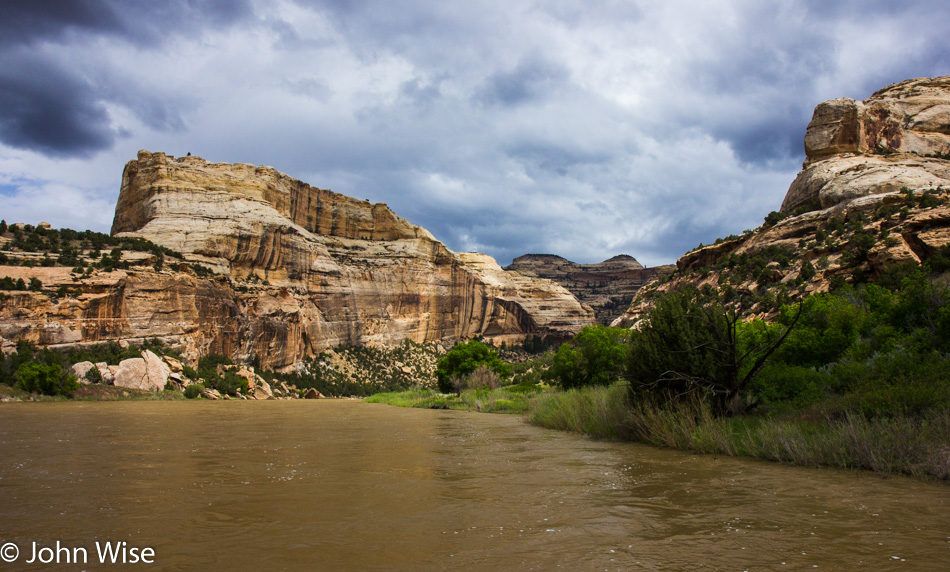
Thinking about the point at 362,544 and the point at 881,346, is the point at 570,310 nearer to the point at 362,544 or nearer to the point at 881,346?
the point at 881,346

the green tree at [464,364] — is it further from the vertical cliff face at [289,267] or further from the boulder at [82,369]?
the boulder at [82,369]

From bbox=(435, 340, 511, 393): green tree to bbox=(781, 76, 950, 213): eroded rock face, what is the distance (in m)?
36.9

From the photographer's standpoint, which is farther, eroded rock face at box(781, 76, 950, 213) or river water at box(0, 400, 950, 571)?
eroded rock face at box(781, 76, 950, 213)

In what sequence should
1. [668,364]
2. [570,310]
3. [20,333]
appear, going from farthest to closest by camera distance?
[570,310] < [20,333] < [668,364]

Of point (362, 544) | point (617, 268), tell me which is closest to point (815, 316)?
point (362, 544)

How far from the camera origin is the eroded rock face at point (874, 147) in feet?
165

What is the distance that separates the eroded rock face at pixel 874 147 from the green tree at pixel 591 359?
32864mm

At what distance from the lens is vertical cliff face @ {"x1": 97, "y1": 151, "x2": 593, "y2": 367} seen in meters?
69.2

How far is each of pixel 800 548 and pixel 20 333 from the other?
57202mm

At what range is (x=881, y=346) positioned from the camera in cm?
1617

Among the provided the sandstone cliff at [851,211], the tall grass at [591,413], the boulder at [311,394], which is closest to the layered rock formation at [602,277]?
the sandstone cliff at [851,211]

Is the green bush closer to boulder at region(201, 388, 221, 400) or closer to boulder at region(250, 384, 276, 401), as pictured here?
boulder at region(201, 388, 221, 400)

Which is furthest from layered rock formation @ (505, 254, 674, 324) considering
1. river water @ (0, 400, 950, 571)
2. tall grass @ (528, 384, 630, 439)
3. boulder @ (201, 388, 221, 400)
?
river water @ (0, 400, 950, 571)

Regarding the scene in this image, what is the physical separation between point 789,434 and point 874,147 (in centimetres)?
7007
